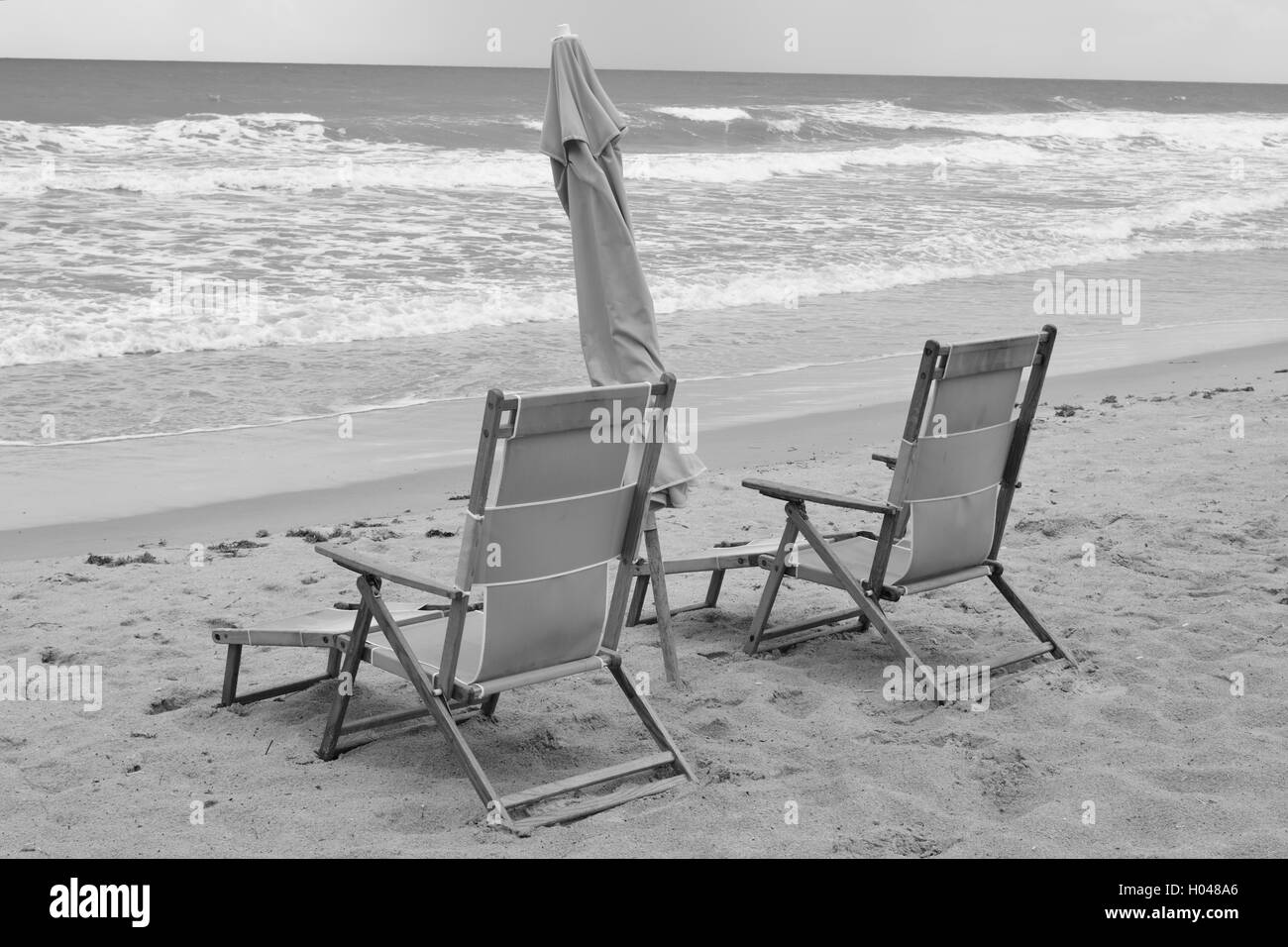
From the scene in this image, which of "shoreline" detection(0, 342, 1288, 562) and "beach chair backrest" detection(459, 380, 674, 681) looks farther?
"shoreline" detection(0, 342, 1288, 562)

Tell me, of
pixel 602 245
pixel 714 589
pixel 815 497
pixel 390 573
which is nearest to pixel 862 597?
pixel 815 497

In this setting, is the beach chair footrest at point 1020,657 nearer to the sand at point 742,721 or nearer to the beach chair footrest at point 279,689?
the sand at point 742,721

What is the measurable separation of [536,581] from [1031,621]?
1.93 meters

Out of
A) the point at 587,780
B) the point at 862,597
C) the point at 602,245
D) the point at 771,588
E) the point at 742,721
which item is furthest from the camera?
the point at 771,588

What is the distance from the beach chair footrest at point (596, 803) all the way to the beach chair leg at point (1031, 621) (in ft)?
4.93

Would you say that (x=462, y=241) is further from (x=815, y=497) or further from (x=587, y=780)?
(x=587, y=780)

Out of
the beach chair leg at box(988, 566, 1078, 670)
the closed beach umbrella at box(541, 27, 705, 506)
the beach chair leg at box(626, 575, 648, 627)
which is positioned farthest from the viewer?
the beach chair leg at box(626, 575, 648, 627)

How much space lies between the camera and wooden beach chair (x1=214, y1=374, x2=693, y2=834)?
3229 mm

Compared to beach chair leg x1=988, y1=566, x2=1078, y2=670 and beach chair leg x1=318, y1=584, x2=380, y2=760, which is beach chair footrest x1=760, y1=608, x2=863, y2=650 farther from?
beach chair leg x1=318, y1=584, x2=380, y2=760

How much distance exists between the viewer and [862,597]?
13.9ft

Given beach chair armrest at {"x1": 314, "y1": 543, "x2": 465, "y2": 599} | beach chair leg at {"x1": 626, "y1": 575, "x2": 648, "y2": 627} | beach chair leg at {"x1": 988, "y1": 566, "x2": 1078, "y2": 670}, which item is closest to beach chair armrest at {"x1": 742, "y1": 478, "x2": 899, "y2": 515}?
beach chair leg at {"x1": 988, "y1": 566, "x2": 1078, "y2": 670}

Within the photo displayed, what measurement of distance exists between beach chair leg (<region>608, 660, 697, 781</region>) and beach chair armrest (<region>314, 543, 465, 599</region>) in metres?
0.58

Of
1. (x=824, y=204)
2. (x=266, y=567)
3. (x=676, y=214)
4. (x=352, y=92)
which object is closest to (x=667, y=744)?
(x=266, y=567)

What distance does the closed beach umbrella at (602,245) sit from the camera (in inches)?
169
